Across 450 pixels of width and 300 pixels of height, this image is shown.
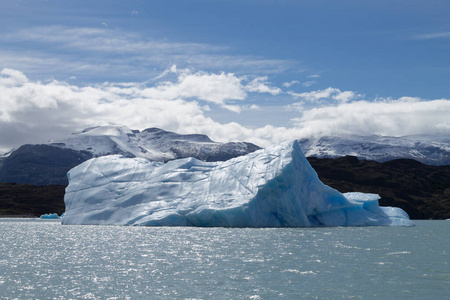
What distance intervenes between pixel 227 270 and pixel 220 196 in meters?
22.0

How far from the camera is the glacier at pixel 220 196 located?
4131 centimetres

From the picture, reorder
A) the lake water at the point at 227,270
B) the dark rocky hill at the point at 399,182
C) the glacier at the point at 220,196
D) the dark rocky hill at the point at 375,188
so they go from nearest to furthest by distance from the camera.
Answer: the lake water at the point at 227,270 < the glacier at the point at 220,196 < the dark rocky hill at the point at 399,182 < the dark rocky hill at the point at 375,188

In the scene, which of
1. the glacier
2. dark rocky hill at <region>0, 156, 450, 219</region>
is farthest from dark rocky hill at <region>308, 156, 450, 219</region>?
the glacier

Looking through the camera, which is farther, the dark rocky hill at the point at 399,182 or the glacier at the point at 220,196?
the dark rocky hill at the point at 399,182

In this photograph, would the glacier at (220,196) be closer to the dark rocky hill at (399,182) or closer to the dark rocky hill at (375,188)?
the dark rocky hill at (399,182)

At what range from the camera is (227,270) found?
19422 mm

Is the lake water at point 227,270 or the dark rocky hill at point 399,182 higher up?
the dark rocky hill at point 399,182

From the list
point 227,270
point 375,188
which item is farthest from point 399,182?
point 227,270

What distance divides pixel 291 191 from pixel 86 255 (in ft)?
68.9

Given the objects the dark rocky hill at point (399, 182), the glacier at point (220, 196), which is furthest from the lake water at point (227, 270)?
the dark rocky hill at point (399, 182)

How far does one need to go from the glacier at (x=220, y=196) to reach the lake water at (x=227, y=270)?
1066 cm

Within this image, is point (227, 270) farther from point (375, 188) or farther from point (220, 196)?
point (375, 188)

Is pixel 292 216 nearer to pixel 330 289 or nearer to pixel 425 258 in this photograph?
pixel 425 258

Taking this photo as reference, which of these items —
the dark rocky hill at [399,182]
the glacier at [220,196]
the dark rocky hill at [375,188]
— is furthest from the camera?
the dark rocky hill at [375,188]
